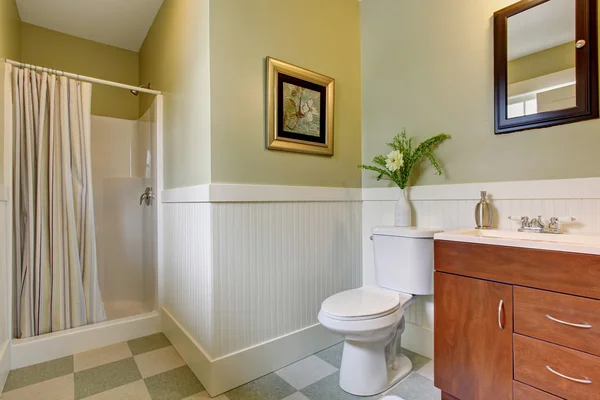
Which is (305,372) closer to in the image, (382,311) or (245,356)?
(245,356)

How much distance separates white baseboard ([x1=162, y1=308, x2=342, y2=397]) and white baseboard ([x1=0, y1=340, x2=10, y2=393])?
2.65 ft

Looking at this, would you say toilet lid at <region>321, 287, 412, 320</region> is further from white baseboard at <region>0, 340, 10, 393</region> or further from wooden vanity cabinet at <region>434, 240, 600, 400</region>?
white baseboard at <region>0, 340, 10, 393</region>

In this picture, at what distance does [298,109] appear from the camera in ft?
6.06

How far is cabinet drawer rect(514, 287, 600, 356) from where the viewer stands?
98 cm

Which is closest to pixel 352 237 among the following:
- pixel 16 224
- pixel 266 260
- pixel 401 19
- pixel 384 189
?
pixel 384 189

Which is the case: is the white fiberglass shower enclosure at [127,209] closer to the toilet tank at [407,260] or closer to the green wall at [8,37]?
the green wall at [8,37]

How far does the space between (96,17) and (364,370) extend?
3.17 m

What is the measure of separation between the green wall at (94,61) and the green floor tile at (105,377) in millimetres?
2192

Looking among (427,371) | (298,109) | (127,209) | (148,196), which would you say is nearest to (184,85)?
(298,109)

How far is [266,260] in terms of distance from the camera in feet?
5.60

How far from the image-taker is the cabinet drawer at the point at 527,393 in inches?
42.3

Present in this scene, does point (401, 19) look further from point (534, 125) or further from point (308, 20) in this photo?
point (534, 125)

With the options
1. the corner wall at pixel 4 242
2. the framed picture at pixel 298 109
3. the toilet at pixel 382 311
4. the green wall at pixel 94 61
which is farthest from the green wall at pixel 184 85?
the toilet at pixel 382 311

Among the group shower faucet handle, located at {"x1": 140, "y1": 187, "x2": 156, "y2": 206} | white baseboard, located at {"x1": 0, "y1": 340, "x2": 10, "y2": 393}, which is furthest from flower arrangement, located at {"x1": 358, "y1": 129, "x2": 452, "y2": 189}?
white baseboard, located at {"x1": 0, "y1": 340, "x2": 10, "y2": 393}
